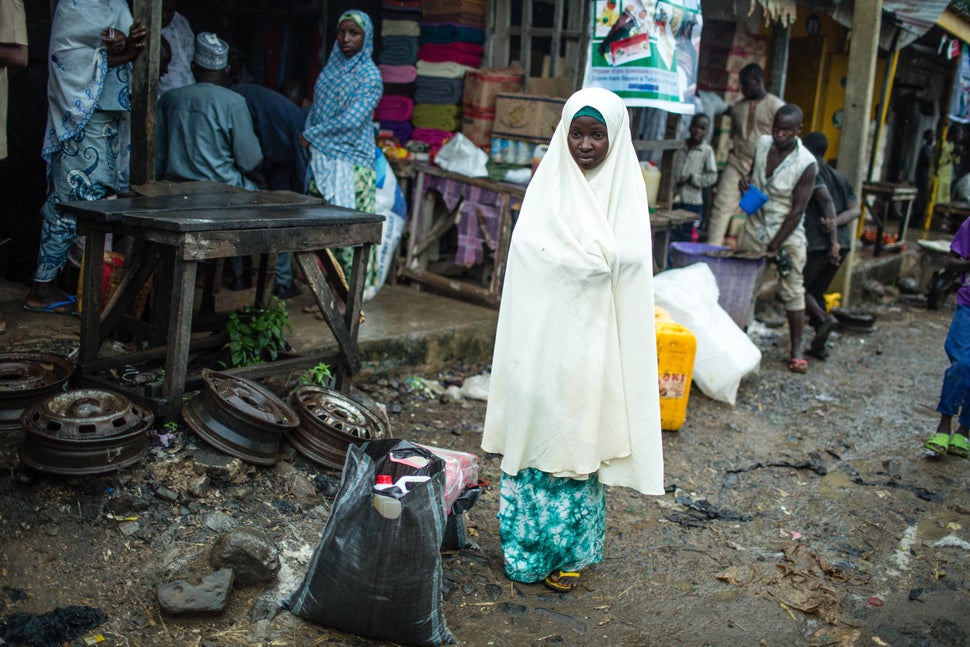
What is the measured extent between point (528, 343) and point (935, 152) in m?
14.2

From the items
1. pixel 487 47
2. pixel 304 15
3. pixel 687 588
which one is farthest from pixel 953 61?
pixel 687 588

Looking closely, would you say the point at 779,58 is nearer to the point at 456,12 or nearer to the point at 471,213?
the point at 456,12

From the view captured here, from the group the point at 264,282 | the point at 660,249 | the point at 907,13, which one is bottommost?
the point at 264,282

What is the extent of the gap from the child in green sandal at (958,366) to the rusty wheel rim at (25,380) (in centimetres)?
498

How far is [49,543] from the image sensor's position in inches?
131

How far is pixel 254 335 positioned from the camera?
189 inches

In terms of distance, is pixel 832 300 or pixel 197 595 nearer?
pixel 197 595

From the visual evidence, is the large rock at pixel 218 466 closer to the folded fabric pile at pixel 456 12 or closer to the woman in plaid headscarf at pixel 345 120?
the woman in plaid headscarf at pixel 345 120

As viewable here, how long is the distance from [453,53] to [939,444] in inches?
189

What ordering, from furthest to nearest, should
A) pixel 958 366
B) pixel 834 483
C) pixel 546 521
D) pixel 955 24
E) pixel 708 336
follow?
pixel 955 24 < pixel 708 336 < pixel 958 366 < pixel 834 483 < pixel 546 521

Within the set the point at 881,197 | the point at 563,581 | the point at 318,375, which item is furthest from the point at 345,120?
the point at 881,197

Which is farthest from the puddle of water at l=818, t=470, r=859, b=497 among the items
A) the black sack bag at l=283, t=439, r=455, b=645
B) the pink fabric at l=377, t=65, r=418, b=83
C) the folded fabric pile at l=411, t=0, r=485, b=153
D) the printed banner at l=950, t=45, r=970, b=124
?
the printed banner at l=950, t=45, r=970, b=124

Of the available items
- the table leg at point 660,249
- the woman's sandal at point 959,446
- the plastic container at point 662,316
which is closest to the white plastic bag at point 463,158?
the table leg at point 660,249

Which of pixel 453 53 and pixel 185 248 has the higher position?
pixel 453 53
